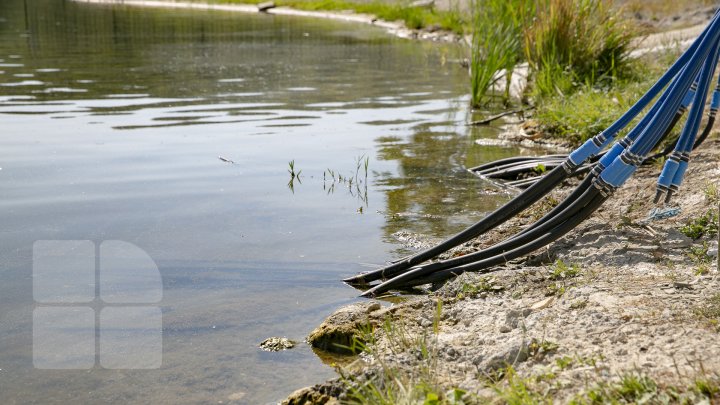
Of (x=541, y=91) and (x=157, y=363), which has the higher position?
(x=541, y=91)

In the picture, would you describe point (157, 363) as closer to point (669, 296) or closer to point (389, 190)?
point (669, 296)

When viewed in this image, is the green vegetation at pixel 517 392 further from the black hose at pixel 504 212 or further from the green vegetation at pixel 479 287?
the black hose at pixel 504 212

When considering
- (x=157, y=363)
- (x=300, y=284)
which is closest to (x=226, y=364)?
(x=157, y=363)

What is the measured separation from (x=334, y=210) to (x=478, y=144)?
291 cm

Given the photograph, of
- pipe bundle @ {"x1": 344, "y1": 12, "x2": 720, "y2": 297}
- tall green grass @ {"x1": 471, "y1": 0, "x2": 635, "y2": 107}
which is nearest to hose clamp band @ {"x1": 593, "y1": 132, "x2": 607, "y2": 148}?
pipe bundle @ {"x1": 344, "y1": 12, "x2": 720, "y2": 297}

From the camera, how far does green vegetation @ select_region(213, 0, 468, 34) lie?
25.5 m

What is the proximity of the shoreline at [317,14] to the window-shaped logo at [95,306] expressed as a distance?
17.2 meters

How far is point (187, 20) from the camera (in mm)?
29141

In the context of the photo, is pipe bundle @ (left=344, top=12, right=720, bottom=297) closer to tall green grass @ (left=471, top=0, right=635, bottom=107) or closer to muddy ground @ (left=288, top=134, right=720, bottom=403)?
muddy ground @ (left=288, top=134, right=720, bottom=403)

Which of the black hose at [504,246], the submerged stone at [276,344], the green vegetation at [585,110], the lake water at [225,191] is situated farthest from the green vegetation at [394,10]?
the submerged stone at [276,344]

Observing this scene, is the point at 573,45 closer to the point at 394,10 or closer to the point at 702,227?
the point at 702,227

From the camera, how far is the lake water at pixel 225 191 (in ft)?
12.5

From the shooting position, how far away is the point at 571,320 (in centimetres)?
337

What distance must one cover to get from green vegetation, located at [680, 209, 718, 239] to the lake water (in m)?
1.70
